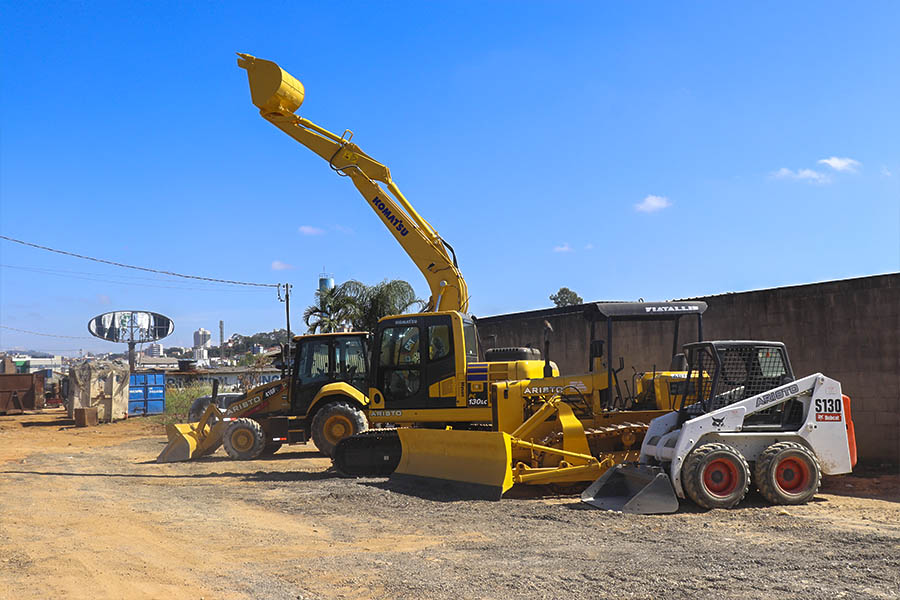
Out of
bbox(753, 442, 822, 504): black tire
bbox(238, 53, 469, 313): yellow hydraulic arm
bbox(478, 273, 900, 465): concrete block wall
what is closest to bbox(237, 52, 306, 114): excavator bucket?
bbox(238, 53, 469, 313): yellow hydraulic arm

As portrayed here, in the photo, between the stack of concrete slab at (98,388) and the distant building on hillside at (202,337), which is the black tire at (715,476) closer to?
the stack of concrete slab at (98,388)

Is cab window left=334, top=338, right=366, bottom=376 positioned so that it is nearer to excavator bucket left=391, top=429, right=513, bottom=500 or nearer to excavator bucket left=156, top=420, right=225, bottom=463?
excavator bucket left=156, top=420, right=225, bottom=463

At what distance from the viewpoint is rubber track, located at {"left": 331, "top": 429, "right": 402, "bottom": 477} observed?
12.5 meters

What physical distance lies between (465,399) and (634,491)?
10.9 feet

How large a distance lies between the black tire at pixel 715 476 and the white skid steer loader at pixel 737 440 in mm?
12

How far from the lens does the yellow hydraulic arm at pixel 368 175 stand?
14.5m

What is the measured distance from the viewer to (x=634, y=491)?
967cm

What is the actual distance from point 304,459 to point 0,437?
44.5 feet

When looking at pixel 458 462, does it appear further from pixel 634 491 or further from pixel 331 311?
pixel 331 311

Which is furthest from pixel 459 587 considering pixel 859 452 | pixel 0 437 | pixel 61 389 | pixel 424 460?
pixel 61 389

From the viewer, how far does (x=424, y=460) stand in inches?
451

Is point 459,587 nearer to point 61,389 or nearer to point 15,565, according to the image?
point 15,565

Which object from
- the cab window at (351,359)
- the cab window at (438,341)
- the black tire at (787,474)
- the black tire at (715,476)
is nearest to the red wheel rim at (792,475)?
the black tire at (787,474)

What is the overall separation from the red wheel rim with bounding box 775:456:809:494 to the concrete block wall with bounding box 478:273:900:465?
3.01 meters
